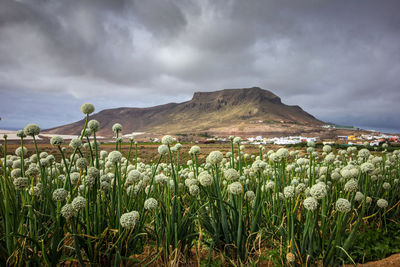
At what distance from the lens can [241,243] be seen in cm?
283

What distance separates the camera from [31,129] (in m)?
2.47

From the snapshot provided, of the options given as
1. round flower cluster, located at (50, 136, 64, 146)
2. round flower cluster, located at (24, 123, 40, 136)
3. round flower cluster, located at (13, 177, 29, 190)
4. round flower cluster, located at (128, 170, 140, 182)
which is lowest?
round flower cluster, located at (128, 170, 140, 182)

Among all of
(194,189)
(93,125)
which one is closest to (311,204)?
(194,189)

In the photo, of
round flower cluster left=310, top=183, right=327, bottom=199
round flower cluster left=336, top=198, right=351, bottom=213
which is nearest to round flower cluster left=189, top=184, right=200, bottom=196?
round flower cluster left=310, top=183, right=327, bottom=199

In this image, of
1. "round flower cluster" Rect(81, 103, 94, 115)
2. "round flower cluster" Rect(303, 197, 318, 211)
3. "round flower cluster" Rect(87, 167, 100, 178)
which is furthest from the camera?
"round flower cluster" Rect(81, 103, 94, 115)

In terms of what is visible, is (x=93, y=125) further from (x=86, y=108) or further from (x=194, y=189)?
(x=194, y=189)

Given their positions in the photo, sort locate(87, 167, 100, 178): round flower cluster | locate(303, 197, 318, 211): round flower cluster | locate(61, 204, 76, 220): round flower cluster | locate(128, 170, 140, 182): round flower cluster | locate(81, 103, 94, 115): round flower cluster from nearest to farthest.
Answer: locate(61, 204, 76, 220): round flower cluster, locate(303, 197, 318, 211): round flower cluster, locate(87, 167, 100, 178): round flower cluster, locate(81, 103, 94, 115): round flower cluster, locate(128, 170, 140, 182): round flower cluster

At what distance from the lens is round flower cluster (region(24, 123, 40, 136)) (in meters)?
2.42

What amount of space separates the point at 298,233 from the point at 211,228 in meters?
1.35

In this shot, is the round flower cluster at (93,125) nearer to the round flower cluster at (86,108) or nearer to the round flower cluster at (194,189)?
the round flower cluster at (86,108)

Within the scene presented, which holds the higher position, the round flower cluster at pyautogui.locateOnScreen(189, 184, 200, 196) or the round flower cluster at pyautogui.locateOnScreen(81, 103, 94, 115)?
the round flower cluster at pyautogui.locateOnScreen(81, 103, 94, 115)

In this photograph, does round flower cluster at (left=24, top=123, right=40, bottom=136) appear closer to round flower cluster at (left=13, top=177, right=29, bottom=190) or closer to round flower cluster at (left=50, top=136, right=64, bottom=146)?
round flower cluster at (left=50, top=136, right=64, bottom=146)

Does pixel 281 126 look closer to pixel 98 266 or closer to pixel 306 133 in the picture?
pixel 306 133

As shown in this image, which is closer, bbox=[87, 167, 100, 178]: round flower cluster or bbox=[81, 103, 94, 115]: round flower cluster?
bbox=[87, 167, 100, 178]: round flower cluster
